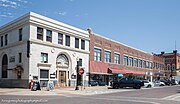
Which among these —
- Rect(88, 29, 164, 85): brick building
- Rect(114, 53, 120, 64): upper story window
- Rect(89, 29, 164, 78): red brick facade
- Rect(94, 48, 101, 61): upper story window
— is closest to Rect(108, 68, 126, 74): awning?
Rect(88, 29, 164, 85): brick building

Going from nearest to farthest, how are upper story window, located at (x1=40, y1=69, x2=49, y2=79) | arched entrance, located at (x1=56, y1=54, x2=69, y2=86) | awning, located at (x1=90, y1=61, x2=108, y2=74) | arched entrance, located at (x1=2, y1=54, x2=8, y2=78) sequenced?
upper story window, located at (x1=40, y1=69, x2=49, y2=79) < arched entrance, located at (x1=56, y1=54, x2=69, y2=86) < arched entrance, located at (x1=2, y1=54, x2=8, y2=78) < awning, located at (x1=90, y1=61, x2=108, y2=74)

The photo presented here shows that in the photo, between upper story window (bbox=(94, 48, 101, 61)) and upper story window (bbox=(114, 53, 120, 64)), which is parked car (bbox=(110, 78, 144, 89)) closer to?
upper story window (bbox=(94, 48, 101, 61))

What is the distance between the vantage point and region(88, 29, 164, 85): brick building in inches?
1954

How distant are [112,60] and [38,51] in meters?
22.4

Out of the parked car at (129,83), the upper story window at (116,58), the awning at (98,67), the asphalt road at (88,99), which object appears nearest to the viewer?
the asphalt road at (88,99)

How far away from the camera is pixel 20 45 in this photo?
122 feet

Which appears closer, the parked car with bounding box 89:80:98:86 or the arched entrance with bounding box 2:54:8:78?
the arched entrance with bounding box 2:54:8:78

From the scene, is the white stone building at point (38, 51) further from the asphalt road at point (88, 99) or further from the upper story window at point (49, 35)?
the asphalt road at point (88, 99)

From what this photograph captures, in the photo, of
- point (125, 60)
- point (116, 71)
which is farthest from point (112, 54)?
point (125, 60)

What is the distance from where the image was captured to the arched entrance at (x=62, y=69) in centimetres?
4072

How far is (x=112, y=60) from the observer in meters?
55.8

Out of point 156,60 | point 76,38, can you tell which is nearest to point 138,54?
point 156,60

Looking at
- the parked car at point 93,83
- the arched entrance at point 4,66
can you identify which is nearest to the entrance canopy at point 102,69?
the parked car at point 93,83

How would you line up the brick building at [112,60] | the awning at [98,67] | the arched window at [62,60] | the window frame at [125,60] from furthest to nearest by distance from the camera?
1. the window frame at [125,60]
2. the brick building at [112,60]
3. the awning at [98,67]
4. the arched window at [62,60]
